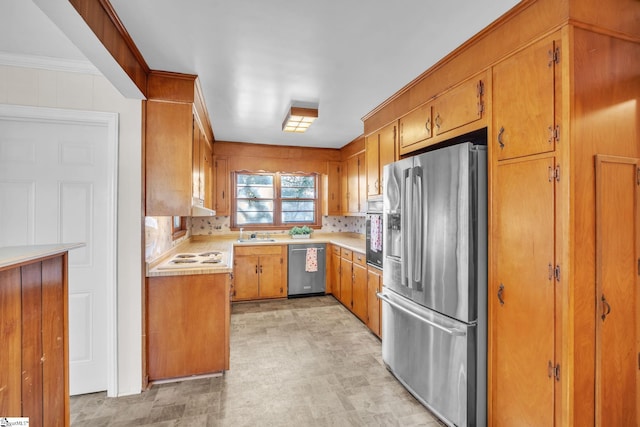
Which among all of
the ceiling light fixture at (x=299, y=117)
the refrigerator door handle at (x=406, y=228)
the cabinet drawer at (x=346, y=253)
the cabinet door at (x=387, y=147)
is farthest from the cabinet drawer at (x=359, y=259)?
the ceiling light fixture at (x=299, y=117)

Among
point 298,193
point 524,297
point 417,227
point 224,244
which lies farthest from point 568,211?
point 298,193

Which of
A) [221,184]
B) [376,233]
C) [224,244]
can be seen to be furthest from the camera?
[221,184]

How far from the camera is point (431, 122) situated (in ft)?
7.63

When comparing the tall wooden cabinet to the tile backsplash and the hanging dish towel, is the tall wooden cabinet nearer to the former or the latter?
the hanging dish towel

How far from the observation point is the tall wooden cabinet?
139 centimetres

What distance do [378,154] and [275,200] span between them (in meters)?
2.62

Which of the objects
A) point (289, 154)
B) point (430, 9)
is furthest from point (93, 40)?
point (289, 154)

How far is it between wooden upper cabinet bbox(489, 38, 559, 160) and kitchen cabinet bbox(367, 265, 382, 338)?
5.94 feet

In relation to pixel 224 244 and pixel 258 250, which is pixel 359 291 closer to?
pixel 258 250

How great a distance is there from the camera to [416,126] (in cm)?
252

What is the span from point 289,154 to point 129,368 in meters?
3.72

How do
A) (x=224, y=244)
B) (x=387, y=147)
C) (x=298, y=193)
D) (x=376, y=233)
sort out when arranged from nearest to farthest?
(x=387, y=147)
(x=376, y=233)
(x=224, y=244)
(x=298, y=193)

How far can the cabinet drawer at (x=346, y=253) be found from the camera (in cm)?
413

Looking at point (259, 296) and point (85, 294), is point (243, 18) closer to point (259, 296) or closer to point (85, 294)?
point (85, 294)
